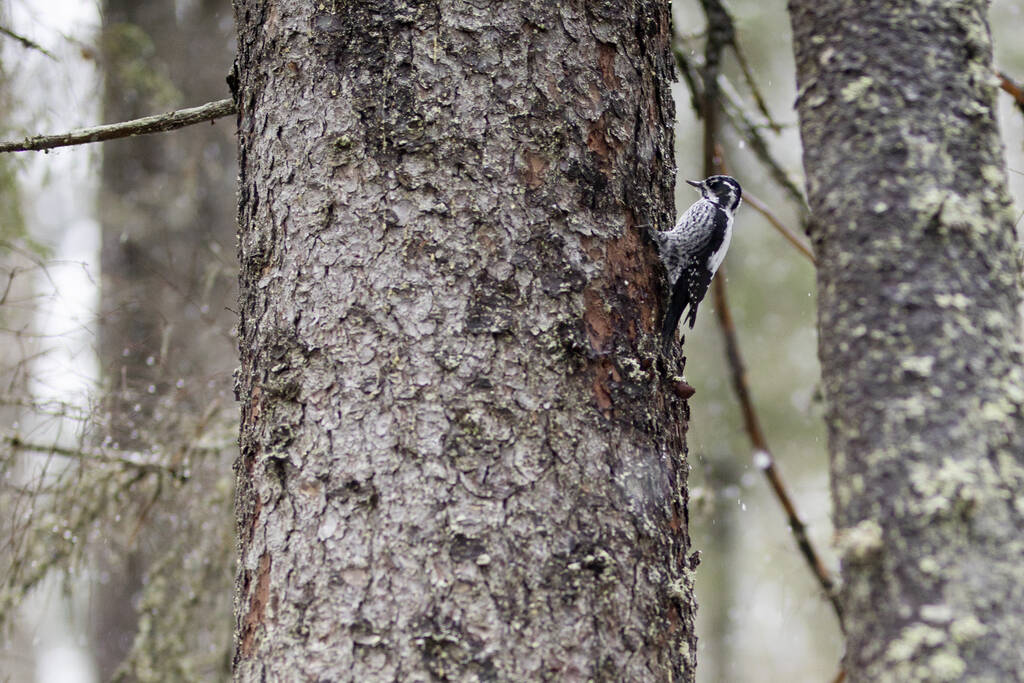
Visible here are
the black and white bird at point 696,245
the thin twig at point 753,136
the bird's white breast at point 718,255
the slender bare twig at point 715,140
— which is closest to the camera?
the black and white bird at point 696,245

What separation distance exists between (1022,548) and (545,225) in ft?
3.00

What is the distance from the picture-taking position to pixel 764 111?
9.75 ft

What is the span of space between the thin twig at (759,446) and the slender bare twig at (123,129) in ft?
5.54

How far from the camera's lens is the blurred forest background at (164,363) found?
2766 millimetres

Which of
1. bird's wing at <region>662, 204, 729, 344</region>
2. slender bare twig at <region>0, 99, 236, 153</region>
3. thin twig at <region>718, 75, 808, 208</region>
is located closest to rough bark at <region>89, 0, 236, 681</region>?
slender bare twig at <region>0, 99, 236, 153</region>

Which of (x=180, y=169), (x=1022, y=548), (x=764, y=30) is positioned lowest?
(x=1022, y=548)

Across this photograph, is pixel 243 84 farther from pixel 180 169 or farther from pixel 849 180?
pixel 180 169

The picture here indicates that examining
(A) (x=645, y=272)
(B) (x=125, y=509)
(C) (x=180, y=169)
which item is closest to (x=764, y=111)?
(A) (x=645, y=272)

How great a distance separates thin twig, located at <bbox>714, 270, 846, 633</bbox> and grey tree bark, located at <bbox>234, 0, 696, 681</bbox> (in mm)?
1203

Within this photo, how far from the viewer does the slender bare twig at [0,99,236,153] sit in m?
1.93

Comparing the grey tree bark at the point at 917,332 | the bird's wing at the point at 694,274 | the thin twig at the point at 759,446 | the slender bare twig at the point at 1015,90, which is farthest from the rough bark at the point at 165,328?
the slender bare twig at the point at 1015,90

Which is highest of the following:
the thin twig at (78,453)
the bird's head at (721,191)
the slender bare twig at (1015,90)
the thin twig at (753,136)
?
the thin twig at (753,136)

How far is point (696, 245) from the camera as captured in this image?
2.40 meters

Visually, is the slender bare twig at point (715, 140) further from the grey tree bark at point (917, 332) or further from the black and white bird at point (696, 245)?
the grey tree bark at point (917, 332)
